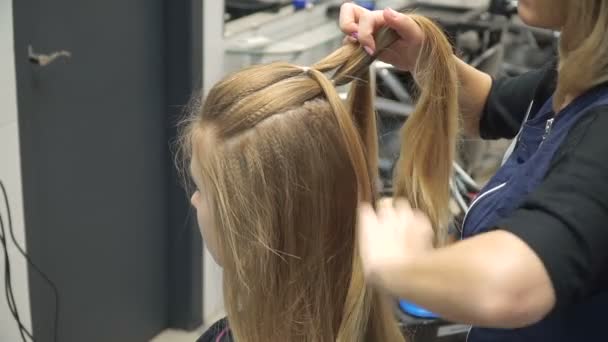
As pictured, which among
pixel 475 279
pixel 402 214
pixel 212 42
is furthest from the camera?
pixel 212 42

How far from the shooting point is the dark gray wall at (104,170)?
1761mm

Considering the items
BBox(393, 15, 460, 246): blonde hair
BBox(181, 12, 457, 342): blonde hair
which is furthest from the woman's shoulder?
BBox(393, 15, 460, 246): blonde hair

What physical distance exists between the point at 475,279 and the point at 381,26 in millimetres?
484

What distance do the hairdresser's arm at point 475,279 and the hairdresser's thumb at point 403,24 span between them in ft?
1.32

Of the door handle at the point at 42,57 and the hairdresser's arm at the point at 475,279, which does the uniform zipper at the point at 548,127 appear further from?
the door handle at the point at 42,57

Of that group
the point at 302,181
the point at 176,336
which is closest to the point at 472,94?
the point at 302,181

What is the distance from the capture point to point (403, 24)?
3.44ft

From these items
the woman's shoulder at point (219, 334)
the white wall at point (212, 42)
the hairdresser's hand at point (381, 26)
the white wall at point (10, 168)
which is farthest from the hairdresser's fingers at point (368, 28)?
the white wall at point (212, 42)

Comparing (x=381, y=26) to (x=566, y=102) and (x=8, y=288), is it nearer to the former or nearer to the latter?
(x=566, y=102)

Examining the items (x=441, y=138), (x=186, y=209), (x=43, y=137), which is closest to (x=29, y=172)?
(x=43, y=137)

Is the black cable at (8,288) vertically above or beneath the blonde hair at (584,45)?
beneath

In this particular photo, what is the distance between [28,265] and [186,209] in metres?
0.65

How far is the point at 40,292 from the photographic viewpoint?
73.0 inches

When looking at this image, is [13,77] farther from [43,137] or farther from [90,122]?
[90,122]
